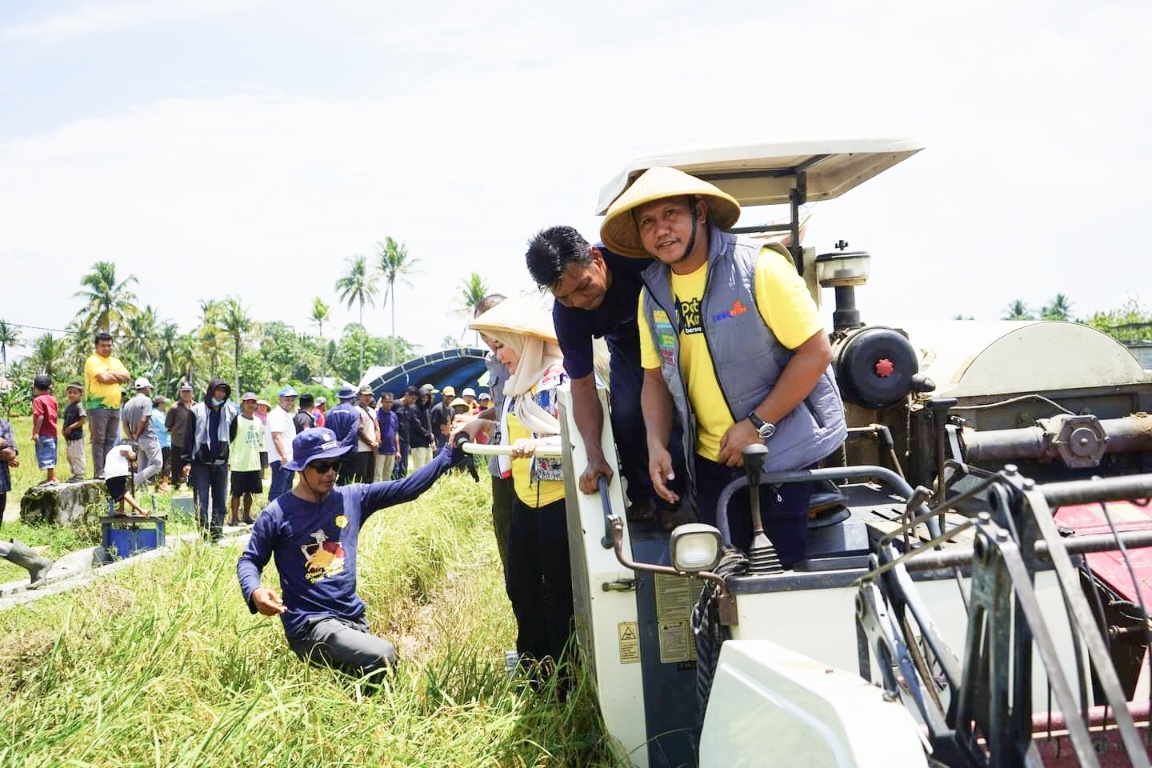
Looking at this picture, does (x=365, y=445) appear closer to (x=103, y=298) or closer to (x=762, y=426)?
(x=762, y=426)

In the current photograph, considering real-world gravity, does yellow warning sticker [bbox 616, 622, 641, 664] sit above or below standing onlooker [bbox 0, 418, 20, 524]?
below

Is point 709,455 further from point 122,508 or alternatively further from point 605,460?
point 122,508

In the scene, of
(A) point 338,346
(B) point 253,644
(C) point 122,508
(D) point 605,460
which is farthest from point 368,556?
(A) point 338,346

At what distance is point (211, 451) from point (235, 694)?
7.34m

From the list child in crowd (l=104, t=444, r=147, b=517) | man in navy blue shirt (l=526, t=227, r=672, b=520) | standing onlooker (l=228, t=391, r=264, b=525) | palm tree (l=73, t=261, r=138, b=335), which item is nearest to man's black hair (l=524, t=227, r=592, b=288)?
man in navy blue shirt (l=526, t=227, r=672, b=520)

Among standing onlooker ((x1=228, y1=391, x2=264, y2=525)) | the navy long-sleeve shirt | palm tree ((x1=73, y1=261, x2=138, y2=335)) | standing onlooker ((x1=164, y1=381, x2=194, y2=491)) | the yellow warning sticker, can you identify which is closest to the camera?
the yellow warning sticker

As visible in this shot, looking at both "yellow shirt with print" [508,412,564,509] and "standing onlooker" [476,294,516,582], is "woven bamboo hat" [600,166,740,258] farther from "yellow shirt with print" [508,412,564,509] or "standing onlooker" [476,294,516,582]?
"standing onlooker" [476,294,516,582]

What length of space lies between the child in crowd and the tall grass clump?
324 centimetres

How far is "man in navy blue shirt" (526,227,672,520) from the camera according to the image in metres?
3.62

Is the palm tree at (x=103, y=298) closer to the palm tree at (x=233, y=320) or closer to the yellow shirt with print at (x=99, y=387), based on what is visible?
the palm tree at (x=233, y=320)

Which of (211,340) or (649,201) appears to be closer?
(649,201)

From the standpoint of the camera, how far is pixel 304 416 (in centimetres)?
1281

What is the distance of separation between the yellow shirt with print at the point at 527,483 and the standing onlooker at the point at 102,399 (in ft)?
27.1

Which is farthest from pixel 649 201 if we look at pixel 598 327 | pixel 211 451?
pixel 211 451
